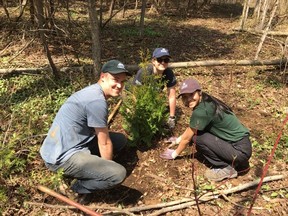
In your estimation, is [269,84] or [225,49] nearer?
[269,84]

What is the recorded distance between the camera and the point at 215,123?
3.47 metres

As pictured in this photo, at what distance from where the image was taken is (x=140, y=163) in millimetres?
3957

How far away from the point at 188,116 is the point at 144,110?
1.40 meters

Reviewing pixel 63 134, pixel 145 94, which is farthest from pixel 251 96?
pixel 63 134

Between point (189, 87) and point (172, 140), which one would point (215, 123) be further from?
point (172, 140)

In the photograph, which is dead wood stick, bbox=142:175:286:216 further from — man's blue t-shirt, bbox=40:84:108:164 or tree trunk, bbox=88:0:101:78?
tree trunk, bbox=88:0:101:78

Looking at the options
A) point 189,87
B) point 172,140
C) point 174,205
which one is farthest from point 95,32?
point 174,205

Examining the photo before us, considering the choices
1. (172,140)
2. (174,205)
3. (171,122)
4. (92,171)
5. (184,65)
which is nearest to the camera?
(92,171)

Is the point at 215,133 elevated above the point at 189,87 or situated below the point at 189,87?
below

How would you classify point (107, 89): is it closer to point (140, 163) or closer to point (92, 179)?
point (92, 179)

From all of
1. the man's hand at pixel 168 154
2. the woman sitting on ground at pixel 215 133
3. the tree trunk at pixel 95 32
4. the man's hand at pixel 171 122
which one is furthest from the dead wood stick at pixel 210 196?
the tree trunk at pixel 95 32

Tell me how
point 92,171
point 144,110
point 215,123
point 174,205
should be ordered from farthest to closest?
point 144,110 < point 215,123 < point 174,205 < point 92,171

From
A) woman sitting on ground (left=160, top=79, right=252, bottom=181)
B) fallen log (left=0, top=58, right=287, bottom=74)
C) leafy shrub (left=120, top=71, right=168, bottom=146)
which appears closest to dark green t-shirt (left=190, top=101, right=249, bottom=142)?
woman sitting on ground (left=160, top=79, right=252, bottom=181)

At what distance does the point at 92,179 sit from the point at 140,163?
95 centimetres
